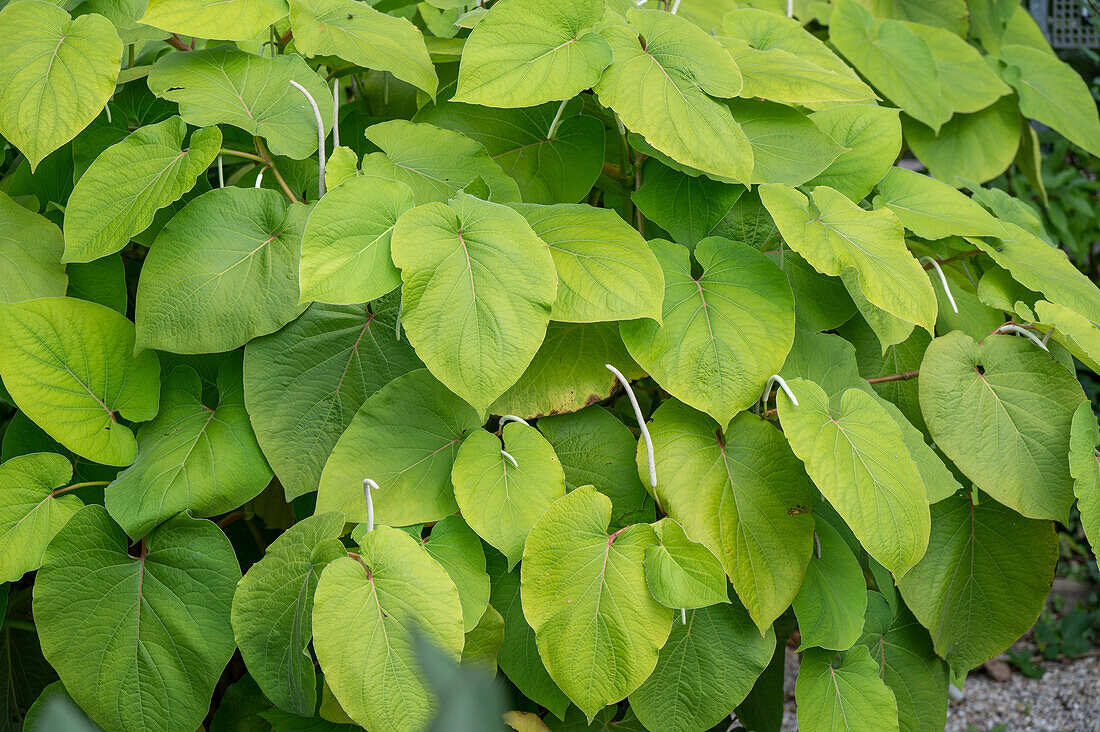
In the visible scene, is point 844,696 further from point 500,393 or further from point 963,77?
point 963,77

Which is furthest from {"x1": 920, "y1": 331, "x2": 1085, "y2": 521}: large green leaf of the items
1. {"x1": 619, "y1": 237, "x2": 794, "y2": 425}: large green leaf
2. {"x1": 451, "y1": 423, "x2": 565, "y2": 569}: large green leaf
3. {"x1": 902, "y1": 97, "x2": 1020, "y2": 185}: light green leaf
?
{"x1": 902, "y1": 97, "x2": 1020, "y2": 185}: light green leaf

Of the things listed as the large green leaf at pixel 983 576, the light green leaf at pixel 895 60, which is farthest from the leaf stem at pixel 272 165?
the light green leaf at pixel 895 60

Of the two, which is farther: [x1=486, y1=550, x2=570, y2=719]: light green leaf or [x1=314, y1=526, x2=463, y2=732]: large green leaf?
[x1=486, y1=550, x2=570, y2=719]: light green leaf

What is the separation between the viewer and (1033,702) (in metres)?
2.23

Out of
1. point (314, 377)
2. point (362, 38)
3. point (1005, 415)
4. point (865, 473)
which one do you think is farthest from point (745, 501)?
point (362, 38)

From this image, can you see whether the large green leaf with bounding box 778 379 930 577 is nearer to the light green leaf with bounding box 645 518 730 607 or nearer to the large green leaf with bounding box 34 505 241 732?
the light green leaf with bounding box 645 518 730 607

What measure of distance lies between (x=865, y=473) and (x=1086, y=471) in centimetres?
28

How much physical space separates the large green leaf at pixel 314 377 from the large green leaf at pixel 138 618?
0.10 m

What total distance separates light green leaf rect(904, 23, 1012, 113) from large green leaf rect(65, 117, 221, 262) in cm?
125

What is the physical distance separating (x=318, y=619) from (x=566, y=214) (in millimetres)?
454

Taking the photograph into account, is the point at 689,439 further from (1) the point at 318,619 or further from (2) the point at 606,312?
(1) the point at 318,619

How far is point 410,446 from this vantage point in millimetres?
817

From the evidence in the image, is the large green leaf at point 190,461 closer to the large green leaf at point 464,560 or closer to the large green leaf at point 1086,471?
the large green leaf at point 464,560

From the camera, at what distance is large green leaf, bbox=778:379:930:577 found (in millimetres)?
756
